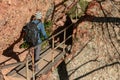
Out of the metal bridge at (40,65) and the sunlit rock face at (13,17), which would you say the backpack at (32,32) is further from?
the sunlit rock face at (13,17)

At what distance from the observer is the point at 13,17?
43.4 ft

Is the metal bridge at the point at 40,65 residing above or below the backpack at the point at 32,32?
below

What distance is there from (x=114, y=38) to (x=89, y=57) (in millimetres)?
1418

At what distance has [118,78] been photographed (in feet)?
45.1

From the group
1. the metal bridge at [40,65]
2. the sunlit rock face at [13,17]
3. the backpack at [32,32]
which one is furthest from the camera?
the sunlit rock face at [13,17]

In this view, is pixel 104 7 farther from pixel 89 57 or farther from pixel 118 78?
pixel 118 78

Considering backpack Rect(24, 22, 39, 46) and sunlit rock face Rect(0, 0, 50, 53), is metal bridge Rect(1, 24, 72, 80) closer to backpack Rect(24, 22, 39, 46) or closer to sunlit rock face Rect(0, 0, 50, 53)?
backpack Rect(24, 22, 39, 46)

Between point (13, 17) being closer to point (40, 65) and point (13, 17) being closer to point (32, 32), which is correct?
point (40, 65)

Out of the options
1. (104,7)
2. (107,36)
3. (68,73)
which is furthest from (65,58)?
(104,7)

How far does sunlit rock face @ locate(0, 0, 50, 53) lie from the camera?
12.7m

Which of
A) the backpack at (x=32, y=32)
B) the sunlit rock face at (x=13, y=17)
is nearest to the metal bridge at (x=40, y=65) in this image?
the backpack at (x=32, y=32)

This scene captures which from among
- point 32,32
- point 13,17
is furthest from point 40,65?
point 13,17

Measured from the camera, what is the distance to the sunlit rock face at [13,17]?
12742mm

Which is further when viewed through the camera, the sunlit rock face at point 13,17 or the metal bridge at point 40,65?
the sunlit rock face at point 13,17
